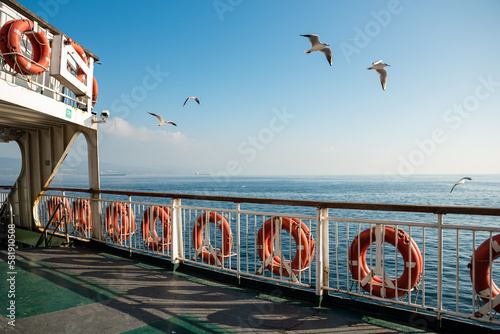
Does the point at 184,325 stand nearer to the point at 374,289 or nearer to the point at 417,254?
the point at 374,289

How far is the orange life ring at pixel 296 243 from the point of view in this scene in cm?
337

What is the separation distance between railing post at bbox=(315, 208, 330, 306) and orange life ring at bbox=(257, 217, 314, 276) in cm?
23

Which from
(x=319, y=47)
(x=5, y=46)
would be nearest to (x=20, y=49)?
(x=5, y=46)

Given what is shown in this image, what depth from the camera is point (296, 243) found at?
3.44 metres

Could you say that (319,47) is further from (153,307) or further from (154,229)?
(153,307)

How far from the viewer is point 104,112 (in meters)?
5.66

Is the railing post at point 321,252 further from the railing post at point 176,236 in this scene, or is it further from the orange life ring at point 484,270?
the railing post at point 176,236

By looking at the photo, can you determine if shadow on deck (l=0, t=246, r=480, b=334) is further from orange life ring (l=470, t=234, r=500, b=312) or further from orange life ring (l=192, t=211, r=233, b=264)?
orange life ring (l=470, t=234, r=500, b=312)

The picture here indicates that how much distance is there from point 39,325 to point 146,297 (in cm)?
93

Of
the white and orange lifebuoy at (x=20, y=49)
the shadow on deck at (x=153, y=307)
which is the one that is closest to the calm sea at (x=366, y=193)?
the shadow on deck at (x=153, y=307)

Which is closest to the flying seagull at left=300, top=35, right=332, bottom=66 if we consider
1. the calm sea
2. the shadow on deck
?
the shadow on deck

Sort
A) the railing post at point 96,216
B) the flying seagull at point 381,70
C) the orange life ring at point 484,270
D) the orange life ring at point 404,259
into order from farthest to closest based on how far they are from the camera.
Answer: the flying seagull at point 381,70
the railing post at point 96,216
the orange life ring at point 404,259
the orange life ring at point 484,270

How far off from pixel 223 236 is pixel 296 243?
3.12 ft

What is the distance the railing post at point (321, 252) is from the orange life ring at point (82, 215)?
4446mm
